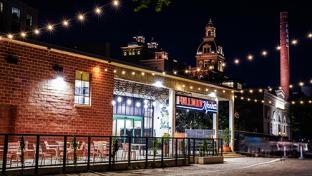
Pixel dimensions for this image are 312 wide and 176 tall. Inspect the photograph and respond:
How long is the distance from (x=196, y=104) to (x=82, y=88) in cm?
908

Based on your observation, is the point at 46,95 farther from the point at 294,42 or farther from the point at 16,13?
the point at 16,13

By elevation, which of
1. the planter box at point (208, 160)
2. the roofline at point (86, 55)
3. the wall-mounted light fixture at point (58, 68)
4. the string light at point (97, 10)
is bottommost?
the planter box at point (208, 160)

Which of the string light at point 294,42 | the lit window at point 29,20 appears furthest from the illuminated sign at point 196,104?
the lit window at point 29,20

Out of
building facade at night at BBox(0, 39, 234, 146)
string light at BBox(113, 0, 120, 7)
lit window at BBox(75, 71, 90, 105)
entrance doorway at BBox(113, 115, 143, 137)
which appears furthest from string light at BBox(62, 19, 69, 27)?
entrance doorway at BBox(113, 115, 143, 137)

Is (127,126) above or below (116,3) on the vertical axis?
below

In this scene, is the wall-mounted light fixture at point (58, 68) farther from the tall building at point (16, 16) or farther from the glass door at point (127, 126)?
the tall building at point (16, 16)

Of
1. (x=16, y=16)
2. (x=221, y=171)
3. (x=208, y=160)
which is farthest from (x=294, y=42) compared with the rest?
(x=16, y=16)

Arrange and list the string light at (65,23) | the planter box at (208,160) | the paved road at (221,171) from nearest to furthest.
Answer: the string light at (65,23) → the paved road at (221,171) → the planter box at (208,160)

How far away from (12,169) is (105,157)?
497cm

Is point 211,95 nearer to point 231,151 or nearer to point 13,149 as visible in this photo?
point 231,151

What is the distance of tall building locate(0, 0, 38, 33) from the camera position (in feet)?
188

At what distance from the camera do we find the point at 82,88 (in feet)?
56.8

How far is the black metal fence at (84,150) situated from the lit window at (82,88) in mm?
1476

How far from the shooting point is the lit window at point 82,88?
56.1 feet
